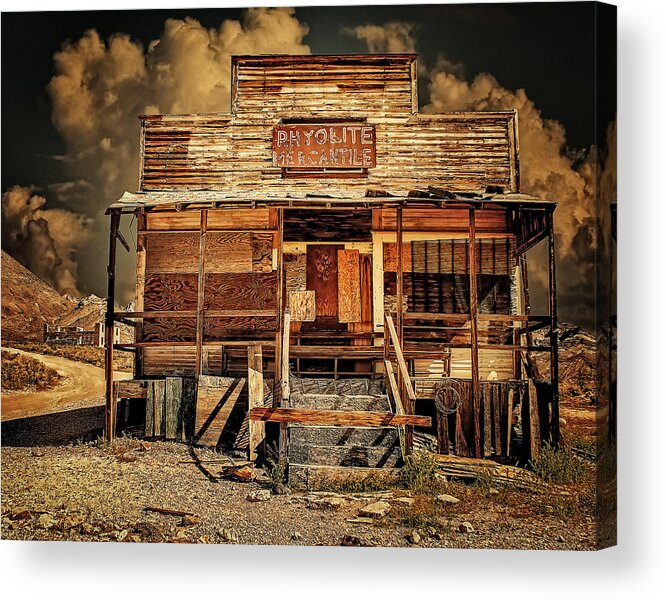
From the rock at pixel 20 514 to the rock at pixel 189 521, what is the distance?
1.91 meters

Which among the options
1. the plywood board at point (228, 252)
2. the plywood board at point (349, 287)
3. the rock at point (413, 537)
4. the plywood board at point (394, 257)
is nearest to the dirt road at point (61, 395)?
the plywood board at point (228, 252)

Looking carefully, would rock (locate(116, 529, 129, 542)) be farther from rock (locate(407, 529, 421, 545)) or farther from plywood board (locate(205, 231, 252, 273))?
plywood board (locate(205, 231, 252, 273))

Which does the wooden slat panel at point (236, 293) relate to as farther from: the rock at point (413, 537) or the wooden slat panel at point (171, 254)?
the rock at point (413, 537)

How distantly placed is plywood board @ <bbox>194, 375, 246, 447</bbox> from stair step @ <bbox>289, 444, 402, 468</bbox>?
113 cm

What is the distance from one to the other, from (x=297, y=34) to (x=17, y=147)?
369 cm

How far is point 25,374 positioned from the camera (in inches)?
384

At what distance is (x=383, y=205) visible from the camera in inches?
397

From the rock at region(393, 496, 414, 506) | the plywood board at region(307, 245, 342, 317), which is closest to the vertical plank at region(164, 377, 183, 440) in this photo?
the plywood board at region(307, 245, 342, 317)

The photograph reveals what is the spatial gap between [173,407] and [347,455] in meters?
2.40

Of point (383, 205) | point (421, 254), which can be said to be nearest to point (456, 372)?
point (421, 254)

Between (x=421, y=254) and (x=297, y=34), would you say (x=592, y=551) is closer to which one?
(x=421, y=254)

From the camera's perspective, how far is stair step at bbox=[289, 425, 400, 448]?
9.43 metres

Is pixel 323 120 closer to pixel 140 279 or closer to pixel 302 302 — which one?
pixel 302 302

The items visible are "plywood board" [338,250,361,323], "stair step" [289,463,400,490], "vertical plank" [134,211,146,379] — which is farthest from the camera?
"plywood board" [338,250,361,323]
